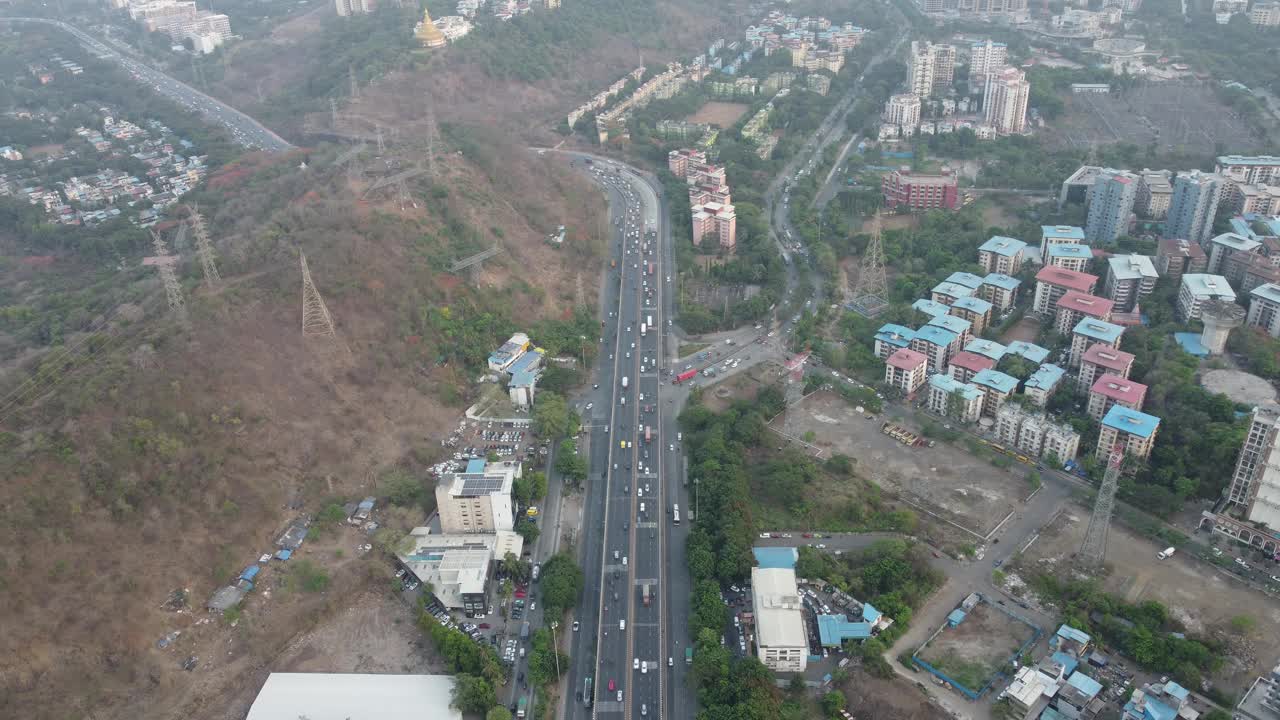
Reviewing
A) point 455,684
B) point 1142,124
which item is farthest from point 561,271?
point 1142,124

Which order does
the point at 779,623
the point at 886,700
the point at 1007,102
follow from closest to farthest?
1. the point at 886,700
2. the point at 779,623
3. the point at 1007,102

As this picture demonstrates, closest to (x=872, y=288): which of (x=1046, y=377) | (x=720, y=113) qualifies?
(x=1046, y=377)

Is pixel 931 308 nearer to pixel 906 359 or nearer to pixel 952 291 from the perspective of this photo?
pixel 952 291

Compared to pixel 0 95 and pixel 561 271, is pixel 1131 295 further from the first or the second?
pixel 0 95

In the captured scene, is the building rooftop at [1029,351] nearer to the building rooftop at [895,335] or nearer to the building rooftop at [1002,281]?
the building rooftop at [895,335]

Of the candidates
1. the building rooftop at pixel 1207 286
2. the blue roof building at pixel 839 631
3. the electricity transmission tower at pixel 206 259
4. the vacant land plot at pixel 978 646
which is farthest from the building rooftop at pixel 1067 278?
the electricity transmission tower at pixel 206 259

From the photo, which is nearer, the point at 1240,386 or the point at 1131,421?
the point at 1131,421

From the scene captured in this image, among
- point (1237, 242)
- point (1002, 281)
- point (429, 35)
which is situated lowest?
point (1002, 281)
